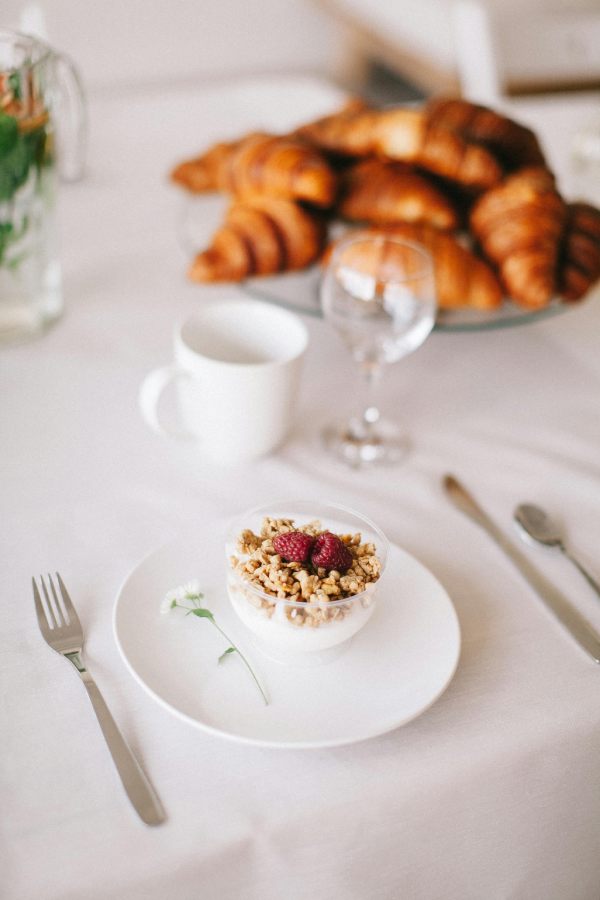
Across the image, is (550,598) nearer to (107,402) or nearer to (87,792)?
(87,792)

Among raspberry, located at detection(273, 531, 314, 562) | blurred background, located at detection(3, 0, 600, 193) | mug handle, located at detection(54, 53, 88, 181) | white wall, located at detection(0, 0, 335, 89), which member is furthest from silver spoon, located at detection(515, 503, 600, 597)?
white wall, located at detection(0, 0, 335, 89)

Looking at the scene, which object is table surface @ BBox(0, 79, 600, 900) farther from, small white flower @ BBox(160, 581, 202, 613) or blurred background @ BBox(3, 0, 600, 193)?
blurred background @ BBox(3, 0, 600, 193)

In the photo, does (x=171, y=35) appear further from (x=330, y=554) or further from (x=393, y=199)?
(x=330, y=554)

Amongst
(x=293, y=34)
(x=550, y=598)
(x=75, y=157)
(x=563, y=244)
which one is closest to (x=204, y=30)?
(x=293, y=34)

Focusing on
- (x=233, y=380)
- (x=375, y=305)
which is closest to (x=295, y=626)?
(x=233, y=380)

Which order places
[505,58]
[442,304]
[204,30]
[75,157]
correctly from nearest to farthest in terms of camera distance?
[442,304] → [75,157] → [505,58] → [204,30]

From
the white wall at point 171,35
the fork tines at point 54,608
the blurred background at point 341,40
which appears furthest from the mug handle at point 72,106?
the white wall at point 171,35
